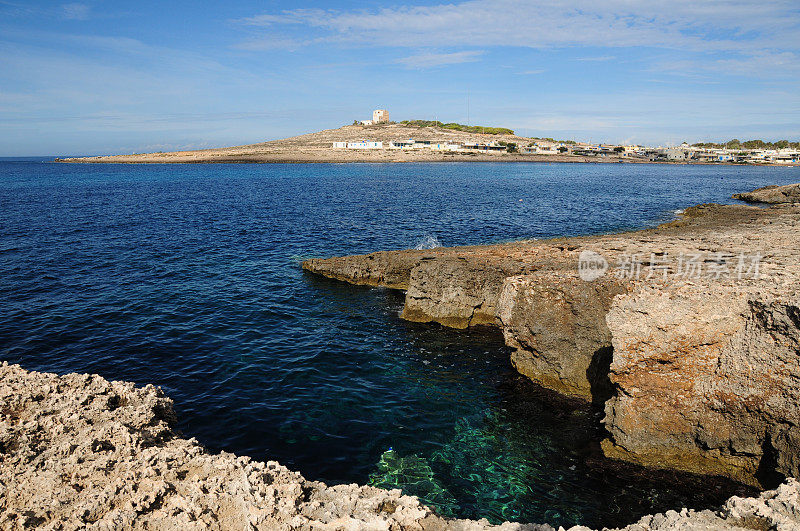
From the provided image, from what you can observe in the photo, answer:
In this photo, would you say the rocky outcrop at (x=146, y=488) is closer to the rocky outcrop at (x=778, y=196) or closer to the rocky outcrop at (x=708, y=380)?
the rocky outcrop at (x=708, y=380)

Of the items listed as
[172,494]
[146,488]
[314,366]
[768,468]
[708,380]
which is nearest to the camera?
[172,494]

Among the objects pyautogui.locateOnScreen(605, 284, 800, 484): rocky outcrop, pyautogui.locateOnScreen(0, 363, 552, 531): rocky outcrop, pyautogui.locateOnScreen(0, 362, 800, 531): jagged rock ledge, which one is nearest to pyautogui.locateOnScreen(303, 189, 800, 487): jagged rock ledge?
pyautogui.locateOnScreen(605, 284, 800, 484): rocky outcrop

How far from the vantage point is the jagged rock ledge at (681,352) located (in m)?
12.3

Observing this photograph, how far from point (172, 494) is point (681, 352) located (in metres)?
13.5

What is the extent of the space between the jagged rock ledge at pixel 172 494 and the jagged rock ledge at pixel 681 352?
3356 mm

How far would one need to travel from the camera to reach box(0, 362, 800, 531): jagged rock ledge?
8734mm

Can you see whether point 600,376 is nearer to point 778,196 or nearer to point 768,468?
point 768,468

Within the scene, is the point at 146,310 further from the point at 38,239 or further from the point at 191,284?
the point at 38,239

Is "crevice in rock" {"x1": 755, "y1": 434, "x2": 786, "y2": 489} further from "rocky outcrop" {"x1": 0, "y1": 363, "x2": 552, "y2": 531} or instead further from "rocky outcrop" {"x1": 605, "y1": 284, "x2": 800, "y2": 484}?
"rocky outcrop" {"x1": 0, "y1": 363, "x2": 552, "y2": 531}

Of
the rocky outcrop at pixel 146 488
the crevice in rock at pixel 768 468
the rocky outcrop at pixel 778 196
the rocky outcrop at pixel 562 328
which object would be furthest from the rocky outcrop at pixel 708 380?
the rocky outcrop at pixel 778 196

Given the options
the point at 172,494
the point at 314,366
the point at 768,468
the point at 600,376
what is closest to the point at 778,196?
the point at 600,376

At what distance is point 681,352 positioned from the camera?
43.8 ft

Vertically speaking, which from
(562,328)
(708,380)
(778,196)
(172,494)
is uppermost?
(778,196)

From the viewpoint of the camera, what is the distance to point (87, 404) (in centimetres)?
1341
